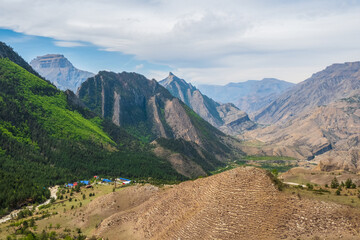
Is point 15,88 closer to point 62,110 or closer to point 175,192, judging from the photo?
point 62,110

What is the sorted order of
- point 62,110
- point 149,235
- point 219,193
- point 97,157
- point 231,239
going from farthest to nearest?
point 62,110, point 97,157, point 149,235, point 219,193, point 231,239

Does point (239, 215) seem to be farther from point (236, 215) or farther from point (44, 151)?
point (44, 151)

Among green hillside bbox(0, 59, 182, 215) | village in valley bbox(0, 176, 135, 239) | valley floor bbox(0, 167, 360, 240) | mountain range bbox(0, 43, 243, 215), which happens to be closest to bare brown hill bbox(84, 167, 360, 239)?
valley floor bbox(0, 167, 360, 240)

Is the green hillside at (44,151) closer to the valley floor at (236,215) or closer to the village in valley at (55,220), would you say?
the village in valley at (55,220)

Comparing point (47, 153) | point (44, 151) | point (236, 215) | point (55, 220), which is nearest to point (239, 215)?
point (236, 215)

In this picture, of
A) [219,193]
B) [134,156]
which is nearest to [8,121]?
[134,156]

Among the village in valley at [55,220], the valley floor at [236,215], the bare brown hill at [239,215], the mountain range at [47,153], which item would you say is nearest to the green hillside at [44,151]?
the mountain range at [47,153]
